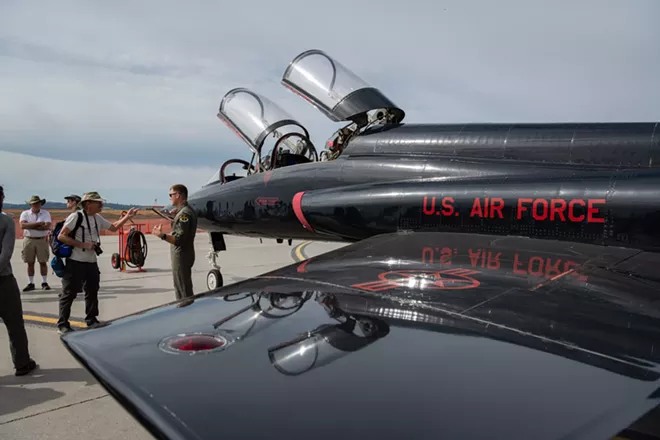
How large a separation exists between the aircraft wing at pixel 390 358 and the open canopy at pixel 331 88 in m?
3.80

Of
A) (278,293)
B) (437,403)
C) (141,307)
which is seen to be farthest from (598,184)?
(141,307)

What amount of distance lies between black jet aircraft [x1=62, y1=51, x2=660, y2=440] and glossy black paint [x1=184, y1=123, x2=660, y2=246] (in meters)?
0.02

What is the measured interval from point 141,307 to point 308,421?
259 inches

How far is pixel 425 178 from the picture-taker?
539cm

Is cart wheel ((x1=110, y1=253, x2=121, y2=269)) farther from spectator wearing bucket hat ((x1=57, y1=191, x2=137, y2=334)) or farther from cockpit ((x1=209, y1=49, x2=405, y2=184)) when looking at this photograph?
spectator wearing bucket hat ((x1=57, y1=191, x2=137, y2=334))

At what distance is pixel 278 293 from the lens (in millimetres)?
2625

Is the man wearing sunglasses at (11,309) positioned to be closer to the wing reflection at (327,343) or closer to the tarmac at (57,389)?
the tarmac at (57,389)

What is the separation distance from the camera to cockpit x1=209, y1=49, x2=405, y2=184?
21.1ft

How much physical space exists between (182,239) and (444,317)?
13.2 ft

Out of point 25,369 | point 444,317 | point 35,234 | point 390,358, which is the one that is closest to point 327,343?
point 390,358

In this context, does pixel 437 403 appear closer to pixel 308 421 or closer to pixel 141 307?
pixel 308 421

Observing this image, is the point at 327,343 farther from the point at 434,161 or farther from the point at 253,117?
the point at 253,117

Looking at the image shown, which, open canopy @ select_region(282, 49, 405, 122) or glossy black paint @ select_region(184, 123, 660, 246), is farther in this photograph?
open canopy @ select_region(282, 49, 405, 122)

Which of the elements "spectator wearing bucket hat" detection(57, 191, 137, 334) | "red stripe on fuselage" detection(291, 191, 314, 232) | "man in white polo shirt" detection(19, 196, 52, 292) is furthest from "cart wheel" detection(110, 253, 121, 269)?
"red stripe on fuselage" detection(291, 191, 314, 232)
